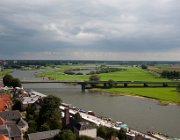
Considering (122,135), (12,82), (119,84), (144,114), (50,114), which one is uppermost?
(12,82)

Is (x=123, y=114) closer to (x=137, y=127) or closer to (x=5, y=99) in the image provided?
(x=137, y=127)

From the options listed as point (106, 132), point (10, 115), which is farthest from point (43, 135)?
point (10, 115)

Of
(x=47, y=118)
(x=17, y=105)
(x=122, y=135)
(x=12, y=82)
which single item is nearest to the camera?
(x=122, y=135)

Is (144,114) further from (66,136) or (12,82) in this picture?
(12,82)

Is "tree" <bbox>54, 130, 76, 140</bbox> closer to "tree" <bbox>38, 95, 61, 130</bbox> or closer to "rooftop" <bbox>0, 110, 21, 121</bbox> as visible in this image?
"tree" <bbox>38, 95, 61, 130</bbox>

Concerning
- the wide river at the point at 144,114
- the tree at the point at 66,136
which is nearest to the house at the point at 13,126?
the tree at the point at 66,136


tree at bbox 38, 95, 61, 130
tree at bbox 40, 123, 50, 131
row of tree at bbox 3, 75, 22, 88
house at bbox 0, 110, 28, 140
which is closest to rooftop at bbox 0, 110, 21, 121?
house at bbox 0, 110, 28, 140

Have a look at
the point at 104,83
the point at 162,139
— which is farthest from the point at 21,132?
the point at 104,83
